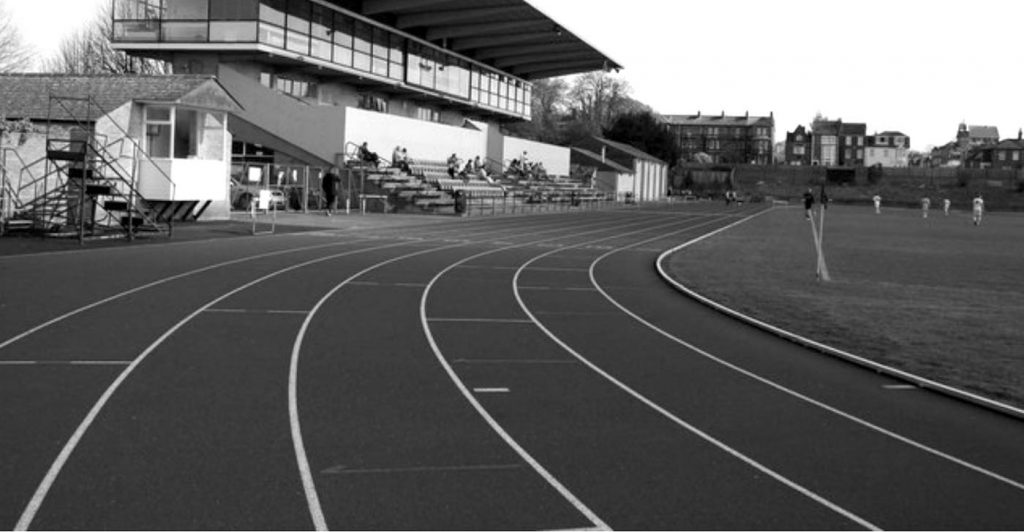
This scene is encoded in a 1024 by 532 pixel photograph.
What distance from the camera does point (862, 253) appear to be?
29.2 metres

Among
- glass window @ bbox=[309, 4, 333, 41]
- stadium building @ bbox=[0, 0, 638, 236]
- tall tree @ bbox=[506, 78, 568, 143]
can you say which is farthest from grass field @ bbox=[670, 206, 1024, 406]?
tall tree @ bbox=[506, 78, 568, 143]

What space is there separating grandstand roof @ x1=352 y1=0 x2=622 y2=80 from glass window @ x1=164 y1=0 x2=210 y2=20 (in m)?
7.69

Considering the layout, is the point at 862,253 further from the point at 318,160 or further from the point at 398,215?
the point at 318,160

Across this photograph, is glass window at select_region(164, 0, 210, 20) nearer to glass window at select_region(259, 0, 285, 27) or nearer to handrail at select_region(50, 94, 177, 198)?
glass window at select_region(259, 0, 285, 27)

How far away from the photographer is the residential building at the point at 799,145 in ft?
640

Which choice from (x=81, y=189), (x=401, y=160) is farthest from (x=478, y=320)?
(x=401, y=160)

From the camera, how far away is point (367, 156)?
45.4 meters

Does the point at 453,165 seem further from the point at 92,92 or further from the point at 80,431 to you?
the point at 80,431

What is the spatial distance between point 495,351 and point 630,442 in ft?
12.7

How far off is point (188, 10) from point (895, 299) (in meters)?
35.2

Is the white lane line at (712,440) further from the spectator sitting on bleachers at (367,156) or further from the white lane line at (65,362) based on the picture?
the spectator sitting on bleachers at (367,156)

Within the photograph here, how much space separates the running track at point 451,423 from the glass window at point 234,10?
1140 inches

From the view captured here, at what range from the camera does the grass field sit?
11.1 metres

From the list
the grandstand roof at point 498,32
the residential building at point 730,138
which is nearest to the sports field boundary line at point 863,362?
the grandstand roof at point 498,32
